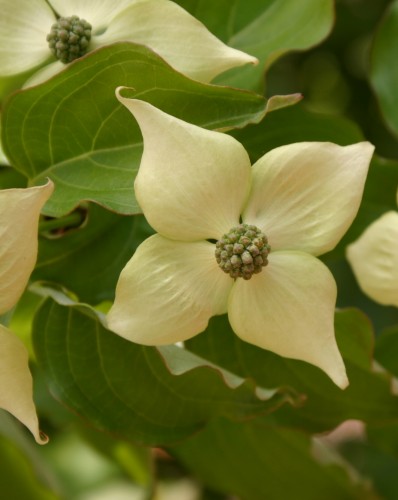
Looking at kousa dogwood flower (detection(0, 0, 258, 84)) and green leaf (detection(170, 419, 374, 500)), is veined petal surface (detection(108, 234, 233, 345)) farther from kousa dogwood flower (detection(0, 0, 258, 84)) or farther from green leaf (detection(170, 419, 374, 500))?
green leaf (detection(170, 419, 374, 500))

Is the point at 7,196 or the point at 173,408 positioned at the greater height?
the point at 7,196

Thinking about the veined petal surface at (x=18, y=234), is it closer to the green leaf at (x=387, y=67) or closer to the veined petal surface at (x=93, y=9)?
the veined petal surface at (x=93, y=9)

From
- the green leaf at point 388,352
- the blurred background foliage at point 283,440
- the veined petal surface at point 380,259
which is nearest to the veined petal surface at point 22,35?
the blurred background foliage at point 283,440

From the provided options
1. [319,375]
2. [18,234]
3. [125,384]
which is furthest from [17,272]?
[319,375]

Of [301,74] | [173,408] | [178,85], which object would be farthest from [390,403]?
[301,74]

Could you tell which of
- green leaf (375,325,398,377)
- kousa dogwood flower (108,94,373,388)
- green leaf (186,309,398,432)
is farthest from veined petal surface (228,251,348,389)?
green leaf (375,325,398,377)

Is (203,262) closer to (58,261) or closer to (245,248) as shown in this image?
(245,248)

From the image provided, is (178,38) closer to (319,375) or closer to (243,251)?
(243,251)
